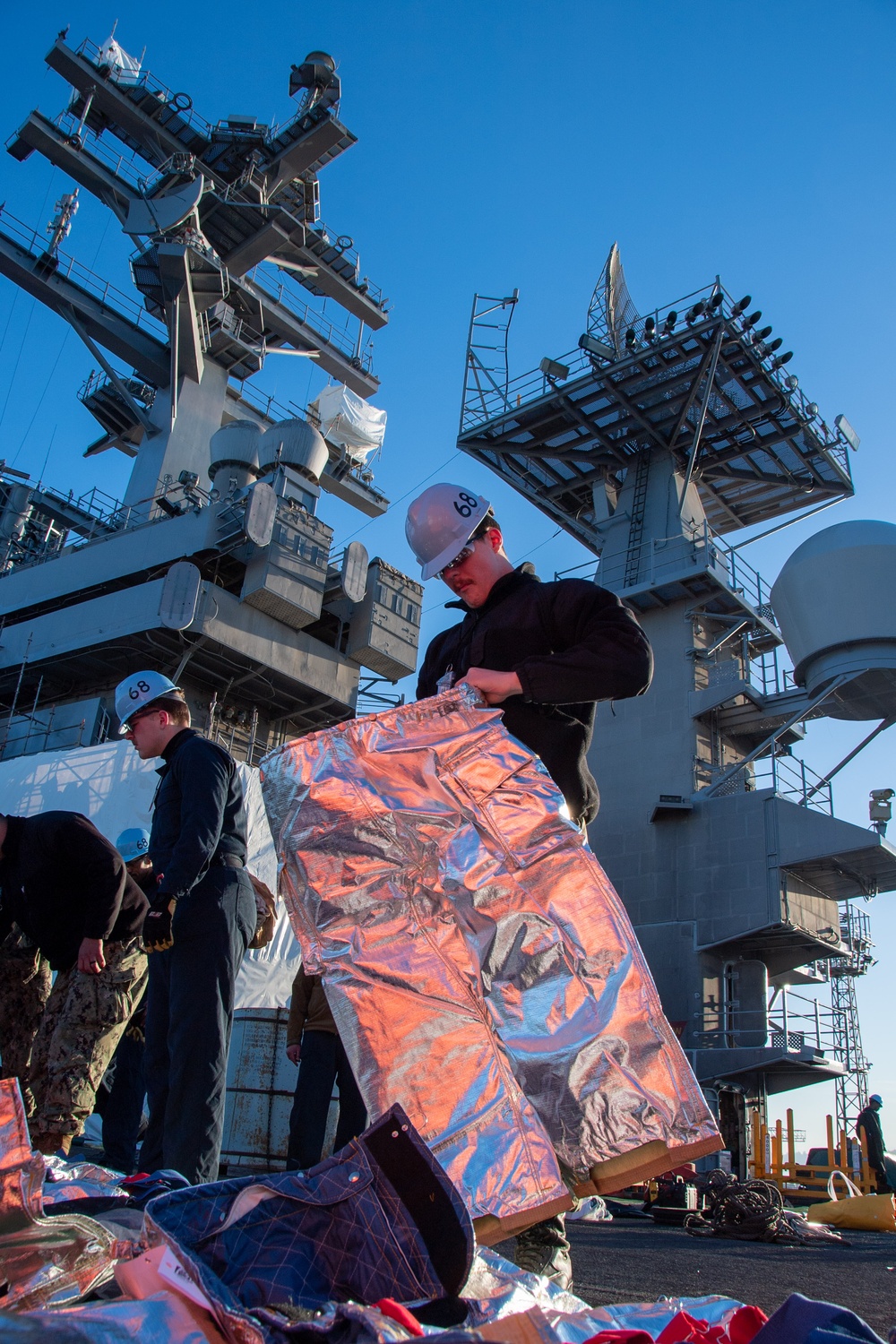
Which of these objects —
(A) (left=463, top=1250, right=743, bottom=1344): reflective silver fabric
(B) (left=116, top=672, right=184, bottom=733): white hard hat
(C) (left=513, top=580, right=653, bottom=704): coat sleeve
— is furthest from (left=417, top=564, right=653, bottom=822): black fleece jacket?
(B) (left=116, top=672, right=184, bottom=733): white hard hat

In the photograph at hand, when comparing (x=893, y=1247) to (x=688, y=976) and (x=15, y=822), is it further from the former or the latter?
(x=688, y=976)

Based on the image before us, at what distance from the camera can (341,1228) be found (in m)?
1.63

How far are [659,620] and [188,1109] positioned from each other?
19132 millimetres

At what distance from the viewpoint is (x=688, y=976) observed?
17.6 meters

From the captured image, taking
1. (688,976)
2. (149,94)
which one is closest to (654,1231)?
(688,976)

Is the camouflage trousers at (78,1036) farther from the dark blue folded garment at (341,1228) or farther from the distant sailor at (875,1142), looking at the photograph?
the distant sailor at (875,1142)

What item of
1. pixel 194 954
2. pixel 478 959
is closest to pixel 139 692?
pixel 194 954

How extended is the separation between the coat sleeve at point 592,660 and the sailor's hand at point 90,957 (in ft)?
7.88

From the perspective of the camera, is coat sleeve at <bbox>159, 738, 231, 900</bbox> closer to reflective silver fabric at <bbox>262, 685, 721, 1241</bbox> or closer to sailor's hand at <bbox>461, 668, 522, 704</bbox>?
reflective silver fabric at <bbox>262, 685, 721, 1241</bbox>

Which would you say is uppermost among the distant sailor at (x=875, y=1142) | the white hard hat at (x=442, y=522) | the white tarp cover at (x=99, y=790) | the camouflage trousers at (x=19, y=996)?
the white tarp cover at (x=99, y=790)

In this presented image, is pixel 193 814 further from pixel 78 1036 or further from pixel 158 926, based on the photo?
pixel 78 1036

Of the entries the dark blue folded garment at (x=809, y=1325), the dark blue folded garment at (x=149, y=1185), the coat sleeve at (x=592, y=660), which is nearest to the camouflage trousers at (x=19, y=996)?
the dark blue folded garment at (x=149, y=1185)

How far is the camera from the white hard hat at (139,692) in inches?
169

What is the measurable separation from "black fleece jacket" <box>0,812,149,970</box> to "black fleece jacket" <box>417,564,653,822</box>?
210 centimetres
